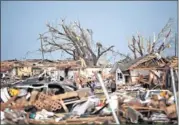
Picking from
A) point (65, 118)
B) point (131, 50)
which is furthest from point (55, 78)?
point (131, 50)

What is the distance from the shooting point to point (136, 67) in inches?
228

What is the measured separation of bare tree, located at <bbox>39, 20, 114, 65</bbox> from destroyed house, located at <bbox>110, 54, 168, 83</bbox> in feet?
1.36

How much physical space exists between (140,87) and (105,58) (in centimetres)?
78

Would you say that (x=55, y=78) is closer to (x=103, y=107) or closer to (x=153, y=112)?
(x=103, y=107)

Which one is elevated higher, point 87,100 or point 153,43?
point 153,43

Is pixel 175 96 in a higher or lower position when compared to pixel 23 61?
lower

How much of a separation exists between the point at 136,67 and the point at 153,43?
1.72 ft

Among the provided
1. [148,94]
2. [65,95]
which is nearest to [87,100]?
[65,95]

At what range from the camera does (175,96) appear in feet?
17.7

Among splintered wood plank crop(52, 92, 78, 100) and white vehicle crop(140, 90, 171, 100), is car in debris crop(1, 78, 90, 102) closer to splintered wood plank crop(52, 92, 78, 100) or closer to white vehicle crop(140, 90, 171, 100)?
splintered wood plank crop(52, 92, 78, 100)

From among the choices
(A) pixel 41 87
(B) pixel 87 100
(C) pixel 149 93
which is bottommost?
(B) pixel 87 100

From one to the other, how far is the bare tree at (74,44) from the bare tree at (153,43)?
19.1 inches

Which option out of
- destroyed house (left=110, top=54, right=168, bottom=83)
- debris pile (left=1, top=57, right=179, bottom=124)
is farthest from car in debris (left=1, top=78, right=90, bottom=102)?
destroyed house (left=110, top=54, right=168, bottom=83)

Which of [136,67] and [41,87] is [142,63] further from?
[41,87]
